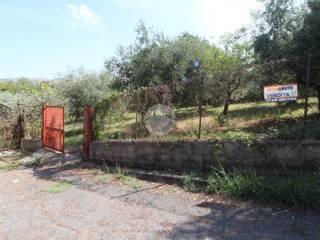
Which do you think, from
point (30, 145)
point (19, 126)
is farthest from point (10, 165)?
point (19, 126)

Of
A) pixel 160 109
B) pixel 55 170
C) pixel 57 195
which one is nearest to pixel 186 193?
pixel 57 195

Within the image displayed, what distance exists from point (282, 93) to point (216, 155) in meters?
1.78

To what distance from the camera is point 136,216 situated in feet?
19.6

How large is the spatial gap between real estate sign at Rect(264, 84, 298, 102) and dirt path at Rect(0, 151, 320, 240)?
7.57 ft

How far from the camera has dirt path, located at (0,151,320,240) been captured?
5023 millimetres

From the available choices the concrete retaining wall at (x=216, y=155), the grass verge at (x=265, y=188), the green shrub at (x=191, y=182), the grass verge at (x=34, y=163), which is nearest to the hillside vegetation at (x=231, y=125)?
the concrete retaining wall at (x=216, y=155)

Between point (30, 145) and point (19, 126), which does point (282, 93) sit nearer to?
point (30, 145)

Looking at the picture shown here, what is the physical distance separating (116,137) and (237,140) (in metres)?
4.33

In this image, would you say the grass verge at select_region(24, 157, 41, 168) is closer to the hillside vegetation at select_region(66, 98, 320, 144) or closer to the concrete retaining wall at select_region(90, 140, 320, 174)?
the hillside vegetation at select_region(66, 98, 320, 144)

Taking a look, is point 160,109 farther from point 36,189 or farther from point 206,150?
point 36,189

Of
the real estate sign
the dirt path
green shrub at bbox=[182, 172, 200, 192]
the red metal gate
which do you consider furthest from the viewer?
the red metal gate

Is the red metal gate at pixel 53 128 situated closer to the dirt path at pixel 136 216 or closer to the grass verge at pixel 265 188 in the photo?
the dirt path at pixel 136 216

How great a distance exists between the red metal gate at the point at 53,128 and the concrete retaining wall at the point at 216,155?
9.00 feet

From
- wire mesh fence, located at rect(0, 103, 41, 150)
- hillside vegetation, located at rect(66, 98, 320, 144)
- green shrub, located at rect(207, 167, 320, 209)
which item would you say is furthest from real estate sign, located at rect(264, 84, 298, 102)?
wire mesh fence, located at rect(0, 103, 41, 150)
